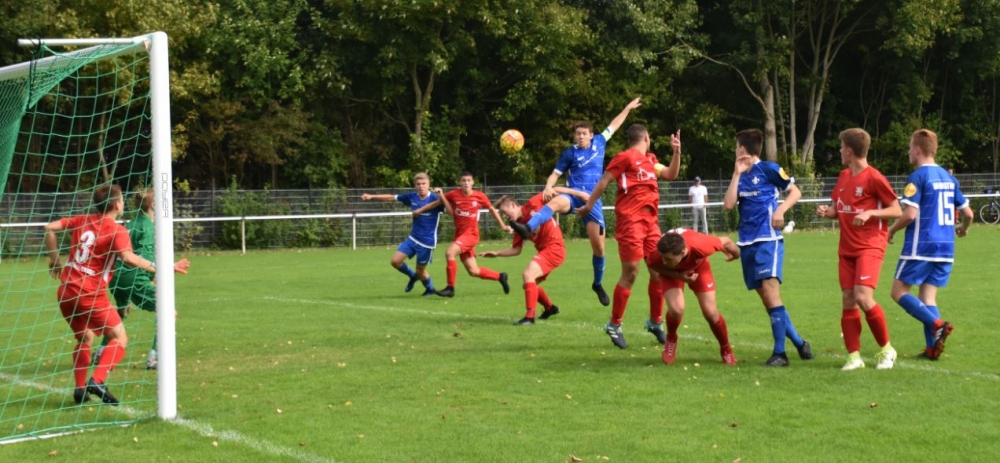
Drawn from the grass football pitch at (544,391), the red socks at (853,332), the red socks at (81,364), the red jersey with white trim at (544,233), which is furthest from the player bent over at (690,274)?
the red socks at (81,364)

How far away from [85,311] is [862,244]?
5845 mm

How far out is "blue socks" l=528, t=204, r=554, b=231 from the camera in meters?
11.0

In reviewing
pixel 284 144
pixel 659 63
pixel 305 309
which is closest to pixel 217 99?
pixel 284 144

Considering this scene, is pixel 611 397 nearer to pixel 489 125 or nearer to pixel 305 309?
pixel 305 309

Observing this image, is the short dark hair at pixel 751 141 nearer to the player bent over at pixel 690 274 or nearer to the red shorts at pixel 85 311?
the player bent over at pixel 690 274

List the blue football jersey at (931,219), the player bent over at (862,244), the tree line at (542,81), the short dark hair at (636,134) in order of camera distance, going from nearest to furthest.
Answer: the player bent over at (862,244) → the blue football jersey at (931,219) → the short dark hair at (636,134) → the tree line at (542,81)

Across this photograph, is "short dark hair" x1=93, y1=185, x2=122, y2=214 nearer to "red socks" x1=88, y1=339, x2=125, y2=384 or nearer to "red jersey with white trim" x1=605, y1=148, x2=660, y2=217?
"red socks" x1=88, y1=339, x2=125, y2=384

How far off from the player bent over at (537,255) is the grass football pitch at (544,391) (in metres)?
0.22

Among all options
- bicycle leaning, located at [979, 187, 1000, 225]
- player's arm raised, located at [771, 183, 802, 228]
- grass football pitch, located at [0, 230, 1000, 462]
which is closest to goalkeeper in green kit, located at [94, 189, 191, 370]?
grass football pitch, located at [0, 230, 1000, 462]

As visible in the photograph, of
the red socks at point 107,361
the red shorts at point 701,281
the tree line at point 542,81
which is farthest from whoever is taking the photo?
the tree line at point 542,81

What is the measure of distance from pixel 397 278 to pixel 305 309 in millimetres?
4918

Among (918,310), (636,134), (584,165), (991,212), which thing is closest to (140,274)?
(636,134)

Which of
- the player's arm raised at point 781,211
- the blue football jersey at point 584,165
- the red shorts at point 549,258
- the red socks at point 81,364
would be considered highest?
the blue football jersey at point 584,165

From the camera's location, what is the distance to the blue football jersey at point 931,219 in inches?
356
